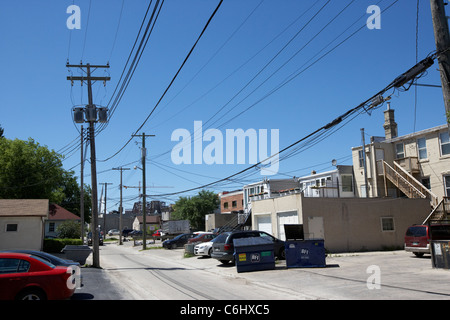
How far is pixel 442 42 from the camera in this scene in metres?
10.1

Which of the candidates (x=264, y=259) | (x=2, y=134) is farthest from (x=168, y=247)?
(x=2, y=134)

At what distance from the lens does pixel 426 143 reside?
1210 inches

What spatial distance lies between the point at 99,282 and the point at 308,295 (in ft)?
25.9

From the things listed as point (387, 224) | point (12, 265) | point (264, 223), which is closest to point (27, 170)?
point (264, 223)

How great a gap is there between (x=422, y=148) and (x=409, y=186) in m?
3.77

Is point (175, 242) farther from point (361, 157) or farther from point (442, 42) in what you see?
point (442, 42)

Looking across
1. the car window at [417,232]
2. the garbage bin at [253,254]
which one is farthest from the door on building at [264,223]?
the garbage bin at [253,254]

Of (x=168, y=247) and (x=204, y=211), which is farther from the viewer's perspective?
(x=204, y=211)

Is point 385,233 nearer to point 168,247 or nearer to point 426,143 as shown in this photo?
point 426,143

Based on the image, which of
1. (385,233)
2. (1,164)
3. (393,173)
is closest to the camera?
(385,233)

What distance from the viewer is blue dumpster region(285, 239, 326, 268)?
1667cm

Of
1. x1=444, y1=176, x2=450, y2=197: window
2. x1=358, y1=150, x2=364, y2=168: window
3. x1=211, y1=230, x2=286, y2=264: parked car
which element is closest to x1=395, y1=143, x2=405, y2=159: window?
x1=358, y1=150, x2=364, y2=168: window

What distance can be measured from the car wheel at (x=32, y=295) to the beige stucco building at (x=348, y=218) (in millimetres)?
17117

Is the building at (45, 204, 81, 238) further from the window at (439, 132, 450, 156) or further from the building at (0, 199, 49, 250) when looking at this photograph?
the window at (439, 132, 450, 156)
